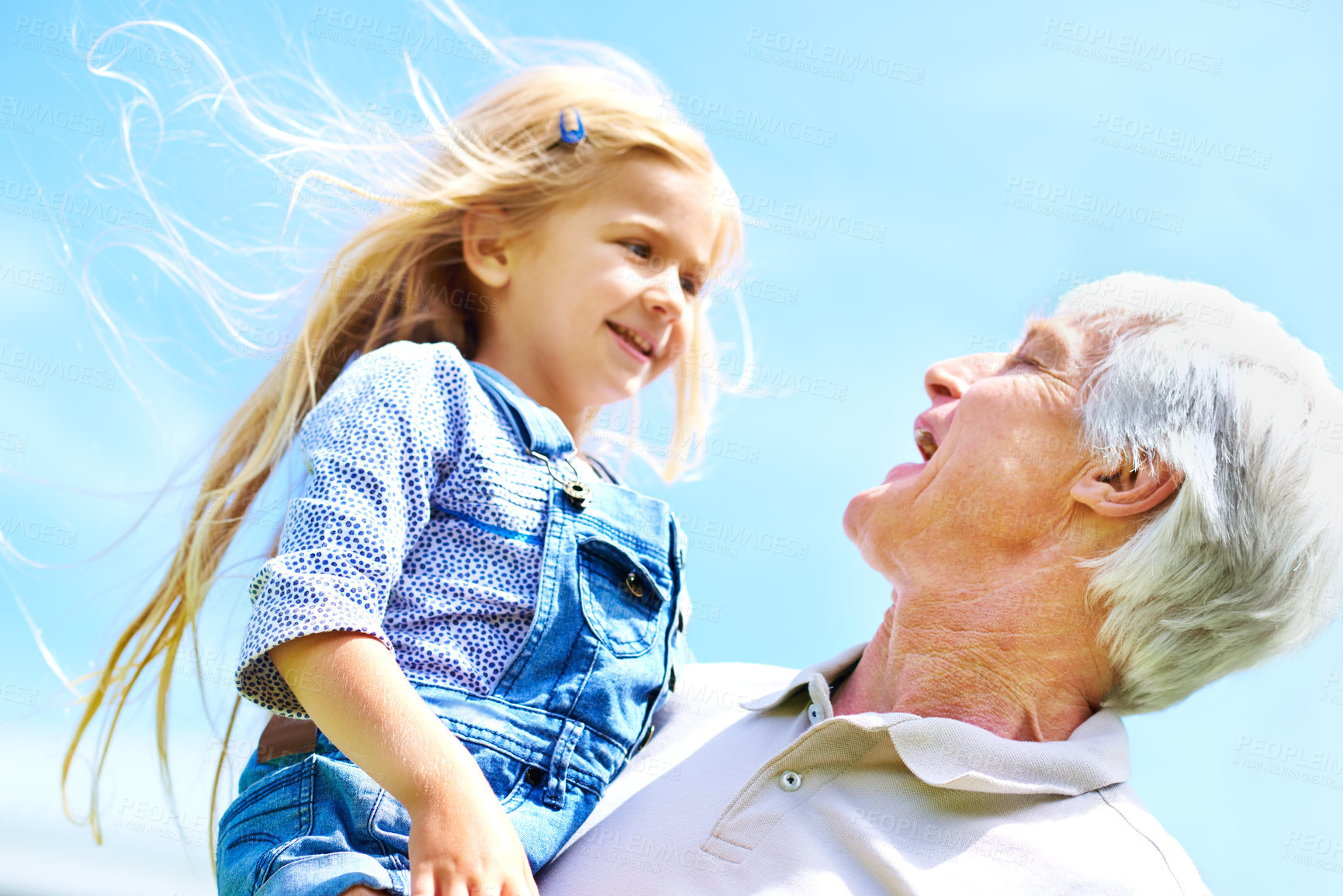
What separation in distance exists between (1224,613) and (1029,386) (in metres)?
0.61

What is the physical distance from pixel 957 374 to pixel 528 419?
105cm

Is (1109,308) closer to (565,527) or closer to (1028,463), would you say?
(1028,463)

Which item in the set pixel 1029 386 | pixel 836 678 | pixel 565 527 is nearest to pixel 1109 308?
pixel 1029 386

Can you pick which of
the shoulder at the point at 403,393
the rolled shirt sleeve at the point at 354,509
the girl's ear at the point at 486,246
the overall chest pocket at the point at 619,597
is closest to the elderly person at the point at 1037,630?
the overall chest pocket at the point at 619,597

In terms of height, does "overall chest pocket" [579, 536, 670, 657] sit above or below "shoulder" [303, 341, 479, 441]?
below

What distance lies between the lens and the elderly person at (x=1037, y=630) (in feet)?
6.16

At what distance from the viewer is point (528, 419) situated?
2217 millimetres

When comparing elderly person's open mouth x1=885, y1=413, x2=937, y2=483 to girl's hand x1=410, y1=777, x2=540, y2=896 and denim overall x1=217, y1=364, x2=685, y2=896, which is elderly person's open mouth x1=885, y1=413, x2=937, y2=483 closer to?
denim overall x1=217, y1=364, x2=685, y2=896

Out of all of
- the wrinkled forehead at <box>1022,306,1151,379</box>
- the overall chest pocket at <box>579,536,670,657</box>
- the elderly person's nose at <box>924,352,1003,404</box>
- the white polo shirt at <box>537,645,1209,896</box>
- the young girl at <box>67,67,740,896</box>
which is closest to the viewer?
the young girl at <box>67,67,740,896</box>

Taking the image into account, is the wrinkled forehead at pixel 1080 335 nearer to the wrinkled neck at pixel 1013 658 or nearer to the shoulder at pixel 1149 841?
the wrinkled neck at pixel 1013 658

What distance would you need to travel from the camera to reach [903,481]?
2.41 meters

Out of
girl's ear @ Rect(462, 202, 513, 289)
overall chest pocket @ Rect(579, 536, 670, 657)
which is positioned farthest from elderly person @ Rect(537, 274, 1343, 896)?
girl's ear @ Rect(462, 202, 513, 289)

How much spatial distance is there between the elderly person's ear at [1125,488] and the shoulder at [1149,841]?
54cm

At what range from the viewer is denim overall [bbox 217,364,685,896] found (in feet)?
5.64
